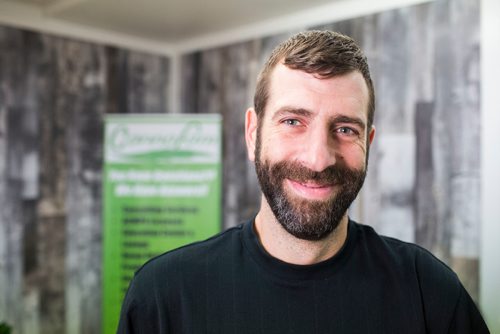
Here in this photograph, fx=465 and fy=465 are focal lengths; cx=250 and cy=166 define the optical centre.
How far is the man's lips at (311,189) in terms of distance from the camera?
3.42 feet

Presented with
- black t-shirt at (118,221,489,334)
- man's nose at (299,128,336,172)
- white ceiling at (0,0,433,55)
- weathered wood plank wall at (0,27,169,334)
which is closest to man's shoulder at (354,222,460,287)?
black t-shirt at (118,221,489,334)

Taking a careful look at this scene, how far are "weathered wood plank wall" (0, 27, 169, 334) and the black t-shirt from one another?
8.61 feet

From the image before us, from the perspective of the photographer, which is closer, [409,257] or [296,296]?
[296,296]

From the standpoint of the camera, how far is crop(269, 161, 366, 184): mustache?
1024 millimetres

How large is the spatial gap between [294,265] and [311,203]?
15cm

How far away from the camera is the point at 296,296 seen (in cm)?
105

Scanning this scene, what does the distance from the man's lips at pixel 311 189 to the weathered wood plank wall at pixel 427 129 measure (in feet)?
6.24

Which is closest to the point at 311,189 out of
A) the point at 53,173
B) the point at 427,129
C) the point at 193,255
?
the point at 193,255

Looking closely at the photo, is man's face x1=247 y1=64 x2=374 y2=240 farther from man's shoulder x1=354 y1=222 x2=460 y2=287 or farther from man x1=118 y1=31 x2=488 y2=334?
man's shoulder x1=354 y1=222 x2=460 y2=287

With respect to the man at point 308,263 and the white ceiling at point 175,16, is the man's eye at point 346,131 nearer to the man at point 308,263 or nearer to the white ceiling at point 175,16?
the man at point 308,263

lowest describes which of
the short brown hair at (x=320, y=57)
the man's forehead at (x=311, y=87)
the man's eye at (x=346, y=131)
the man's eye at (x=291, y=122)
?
the man's eye at (x=346, y=131)

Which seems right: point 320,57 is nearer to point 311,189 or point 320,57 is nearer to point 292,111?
point 292,111

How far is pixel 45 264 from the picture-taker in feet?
11.5

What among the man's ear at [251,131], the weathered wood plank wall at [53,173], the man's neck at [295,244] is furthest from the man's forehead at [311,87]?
the weathered wood plank wall at [53,173]
